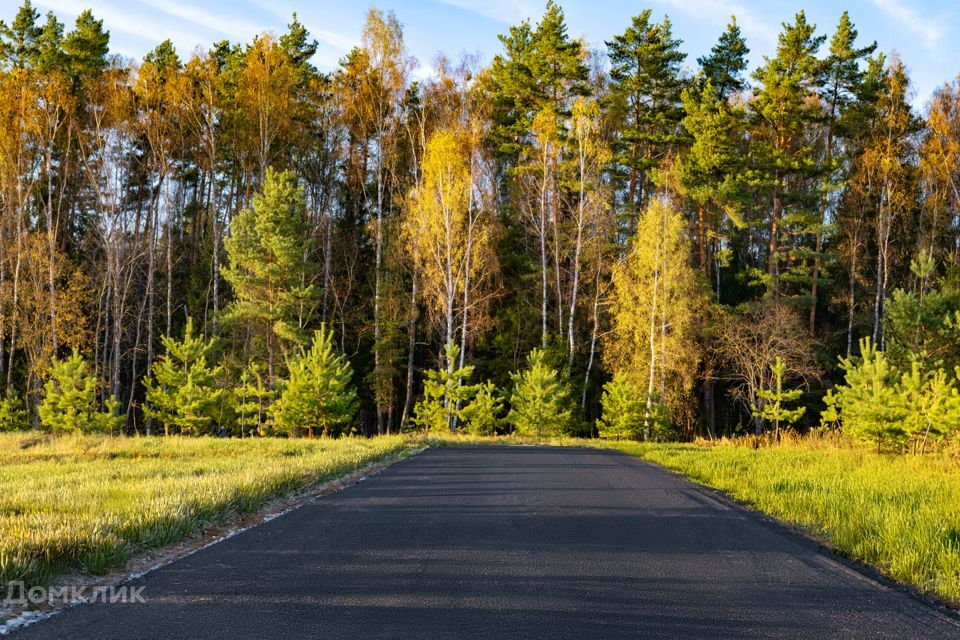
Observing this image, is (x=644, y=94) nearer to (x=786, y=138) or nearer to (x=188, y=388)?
(x=786, y=138)

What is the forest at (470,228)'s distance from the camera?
89.6ft

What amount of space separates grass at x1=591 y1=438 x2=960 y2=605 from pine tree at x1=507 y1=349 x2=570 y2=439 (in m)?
9.72

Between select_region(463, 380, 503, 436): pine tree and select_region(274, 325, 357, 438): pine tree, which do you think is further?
select_region(463, 380, 503, 436): pine tree

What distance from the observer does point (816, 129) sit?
112 ft

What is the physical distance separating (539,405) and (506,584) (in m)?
21.1

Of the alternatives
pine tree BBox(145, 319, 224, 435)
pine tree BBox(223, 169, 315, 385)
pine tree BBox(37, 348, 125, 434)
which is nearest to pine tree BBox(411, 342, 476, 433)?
pine tree BBox(223, 169, 315, 385)

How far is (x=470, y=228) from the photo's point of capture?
92.5 feet

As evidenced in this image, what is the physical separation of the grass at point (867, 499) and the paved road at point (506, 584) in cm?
48

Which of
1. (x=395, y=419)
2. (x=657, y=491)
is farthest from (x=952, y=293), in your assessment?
(x=395, y=419)

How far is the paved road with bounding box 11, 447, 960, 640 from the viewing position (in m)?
3.65

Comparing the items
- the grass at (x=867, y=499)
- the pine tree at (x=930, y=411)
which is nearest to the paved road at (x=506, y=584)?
the grass at (x=867, y=499)

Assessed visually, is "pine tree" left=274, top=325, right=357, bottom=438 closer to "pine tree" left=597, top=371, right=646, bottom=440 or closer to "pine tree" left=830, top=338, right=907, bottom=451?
"pine tree" left=597, top=371, right=646, bottom=440

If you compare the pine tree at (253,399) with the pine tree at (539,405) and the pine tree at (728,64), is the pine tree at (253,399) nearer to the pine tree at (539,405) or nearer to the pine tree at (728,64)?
the pine tree at (539,405)

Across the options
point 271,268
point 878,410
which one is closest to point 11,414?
point 271,268
